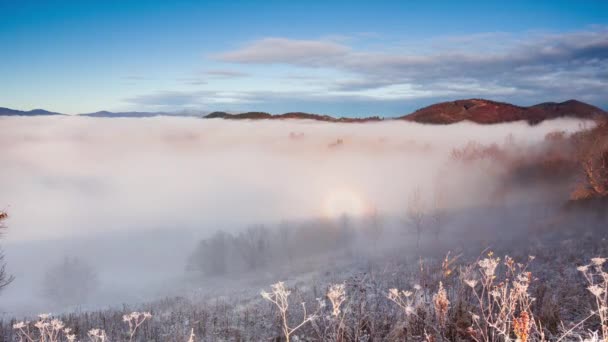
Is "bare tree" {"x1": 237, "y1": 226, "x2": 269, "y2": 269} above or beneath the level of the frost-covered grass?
beneath

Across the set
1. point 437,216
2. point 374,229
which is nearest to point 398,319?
point 437,216

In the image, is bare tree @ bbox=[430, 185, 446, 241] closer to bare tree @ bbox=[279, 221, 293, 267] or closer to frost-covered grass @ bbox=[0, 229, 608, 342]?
bare tree @ bbox=[279, 221, 293, 267]

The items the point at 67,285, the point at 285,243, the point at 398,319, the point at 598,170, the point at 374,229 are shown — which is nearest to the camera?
the point at 398,319

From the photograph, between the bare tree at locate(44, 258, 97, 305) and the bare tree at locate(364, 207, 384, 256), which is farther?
the bare tree at locate(364, 207, 384, 256)

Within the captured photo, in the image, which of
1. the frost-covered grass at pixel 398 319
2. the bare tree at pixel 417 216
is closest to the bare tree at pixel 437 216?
the bare tree at pixel 417 216

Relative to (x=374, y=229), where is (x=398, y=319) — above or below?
above

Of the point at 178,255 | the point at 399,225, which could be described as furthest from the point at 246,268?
the point at 178,255

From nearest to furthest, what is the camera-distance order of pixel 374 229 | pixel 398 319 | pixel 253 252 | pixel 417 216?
1. pixel 398 319
2. pixel 417 216
3. pixel 374 229
4. pixel 253 252

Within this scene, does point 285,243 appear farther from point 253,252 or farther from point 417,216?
point 417,216

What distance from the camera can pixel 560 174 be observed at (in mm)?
70000

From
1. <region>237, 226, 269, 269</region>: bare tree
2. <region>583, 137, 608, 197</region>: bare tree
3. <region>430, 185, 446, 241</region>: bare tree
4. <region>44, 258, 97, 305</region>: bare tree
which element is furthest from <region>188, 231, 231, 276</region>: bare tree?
<region>583, 137, 608, 197</region>: bare tree

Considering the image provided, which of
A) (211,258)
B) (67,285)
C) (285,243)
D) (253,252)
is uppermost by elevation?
(67,285)

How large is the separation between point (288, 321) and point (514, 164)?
90447mm

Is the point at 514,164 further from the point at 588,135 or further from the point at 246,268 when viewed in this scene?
the point at 246,268
